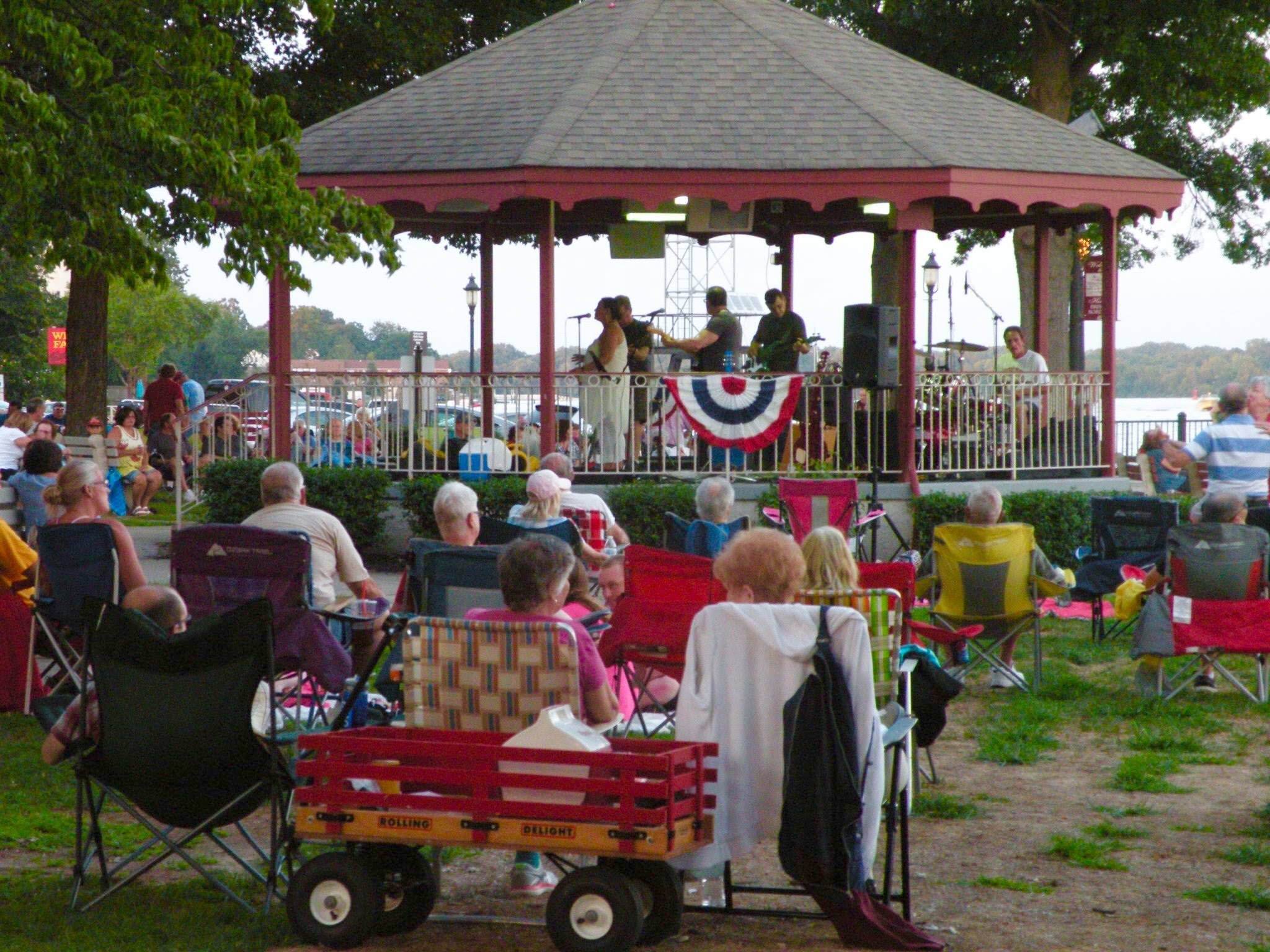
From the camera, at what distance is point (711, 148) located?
50.5ft

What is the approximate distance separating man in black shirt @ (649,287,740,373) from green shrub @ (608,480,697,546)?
2.05 m

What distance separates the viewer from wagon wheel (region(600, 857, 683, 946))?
483 centimetres

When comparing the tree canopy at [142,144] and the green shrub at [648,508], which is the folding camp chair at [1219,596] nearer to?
the green shrub at [648,508]

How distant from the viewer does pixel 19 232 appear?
11.6 metres


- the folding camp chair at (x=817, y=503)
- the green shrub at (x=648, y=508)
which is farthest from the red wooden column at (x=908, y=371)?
the folding camp chair at (x=817, y=503)

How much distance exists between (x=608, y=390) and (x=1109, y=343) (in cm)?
513

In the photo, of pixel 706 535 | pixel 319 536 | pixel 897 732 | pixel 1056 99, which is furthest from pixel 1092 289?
pixel 897 732

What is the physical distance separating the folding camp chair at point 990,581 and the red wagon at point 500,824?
4743 millimetres

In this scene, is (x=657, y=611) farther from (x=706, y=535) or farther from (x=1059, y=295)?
(x=1059, y=295)

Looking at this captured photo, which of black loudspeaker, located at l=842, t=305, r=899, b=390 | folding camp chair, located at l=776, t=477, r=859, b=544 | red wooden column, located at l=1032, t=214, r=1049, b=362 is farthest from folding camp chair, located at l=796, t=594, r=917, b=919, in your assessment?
red wooden column, located at l=1032, t=214, r=1049, b=362

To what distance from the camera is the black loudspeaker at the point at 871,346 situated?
45.8 ft

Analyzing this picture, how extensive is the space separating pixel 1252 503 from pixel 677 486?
484 centimetres

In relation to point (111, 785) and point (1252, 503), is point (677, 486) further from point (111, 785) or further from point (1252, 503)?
point (111, 785)

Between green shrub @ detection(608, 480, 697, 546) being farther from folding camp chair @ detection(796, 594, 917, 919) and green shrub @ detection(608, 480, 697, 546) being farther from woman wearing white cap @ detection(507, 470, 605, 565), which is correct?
folding camp chair @ detection(796, 594, 917, 919)
